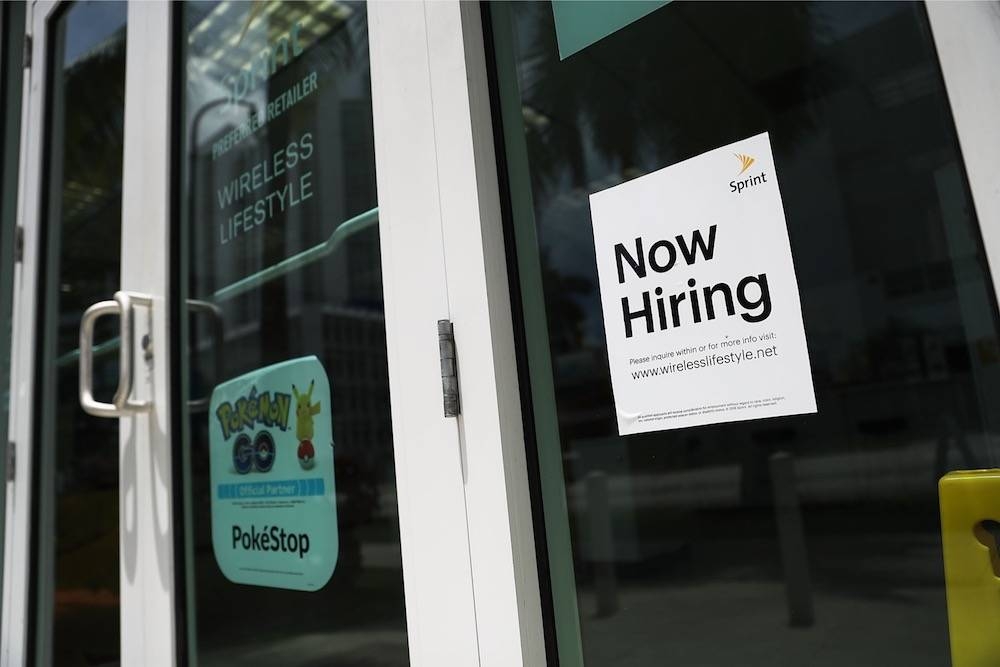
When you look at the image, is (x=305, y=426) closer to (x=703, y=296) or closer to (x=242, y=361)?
(x=242, y=361)

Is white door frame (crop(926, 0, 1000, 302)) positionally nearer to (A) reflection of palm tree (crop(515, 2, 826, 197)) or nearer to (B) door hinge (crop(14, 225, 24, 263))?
(A) reflection of palm tree (crop(515, 2, 826, 197))

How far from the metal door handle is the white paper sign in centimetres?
117

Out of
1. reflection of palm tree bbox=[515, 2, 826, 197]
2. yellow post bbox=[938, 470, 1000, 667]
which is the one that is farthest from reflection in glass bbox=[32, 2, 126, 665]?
yellow post bbox=[938, 470, 1000, 667]

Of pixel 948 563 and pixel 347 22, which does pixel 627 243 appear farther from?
pixel 347 22

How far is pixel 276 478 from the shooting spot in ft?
4.38

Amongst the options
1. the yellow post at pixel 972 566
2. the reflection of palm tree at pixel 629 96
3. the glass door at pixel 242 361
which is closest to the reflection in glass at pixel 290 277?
the glass door at pixel 242 361

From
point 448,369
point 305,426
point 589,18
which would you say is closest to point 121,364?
point 305,426

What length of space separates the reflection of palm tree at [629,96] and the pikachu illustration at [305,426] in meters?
0.57

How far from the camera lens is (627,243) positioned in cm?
97

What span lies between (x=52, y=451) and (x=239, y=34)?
1326 mm

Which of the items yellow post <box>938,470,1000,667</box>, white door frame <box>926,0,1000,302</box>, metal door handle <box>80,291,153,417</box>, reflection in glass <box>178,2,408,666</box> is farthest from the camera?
metal door handle <box>80,291,153,417</box>

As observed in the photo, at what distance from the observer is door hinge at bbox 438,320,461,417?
3.47 ft

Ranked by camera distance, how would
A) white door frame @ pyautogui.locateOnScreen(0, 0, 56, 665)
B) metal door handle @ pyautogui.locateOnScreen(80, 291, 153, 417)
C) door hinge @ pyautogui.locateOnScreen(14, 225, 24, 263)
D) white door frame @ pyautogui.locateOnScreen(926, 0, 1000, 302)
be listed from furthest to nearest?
door hinge @ pyautogui.locateOnScreen(14, 225, 24, 263), white door frame @ pyautogui.locateOnScreen(0, 0, 56, 665), metal door handle @ pyautogui.locateOnScreen(80, 291, 153, 417), white door frame @ pyautogui.locateOnScreen(926, 0, 1000, 302)

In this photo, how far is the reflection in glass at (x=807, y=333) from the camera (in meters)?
1.03
